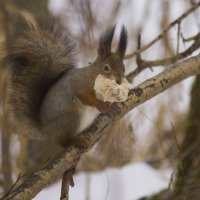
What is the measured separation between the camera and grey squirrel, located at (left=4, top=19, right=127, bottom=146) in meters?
1.43

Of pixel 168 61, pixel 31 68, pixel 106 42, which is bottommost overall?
pixel 106 42

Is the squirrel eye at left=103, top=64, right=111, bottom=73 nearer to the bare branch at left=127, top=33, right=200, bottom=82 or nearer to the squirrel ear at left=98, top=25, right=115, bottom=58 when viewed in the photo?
the squirrel ear at left=98, top=25, right=115, bottom=58

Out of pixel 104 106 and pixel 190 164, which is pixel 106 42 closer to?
pixel 104 106

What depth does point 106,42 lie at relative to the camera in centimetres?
141

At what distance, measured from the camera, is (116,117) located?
1463mm

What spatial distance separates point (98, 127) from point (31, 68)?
0.96 feet

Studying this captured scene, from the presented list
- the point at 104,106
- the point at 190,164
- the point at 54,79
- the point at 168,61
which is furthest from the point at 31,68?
the point at 190,164

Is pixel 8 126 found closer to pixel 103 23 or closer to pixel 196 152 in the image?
pixel 103 23

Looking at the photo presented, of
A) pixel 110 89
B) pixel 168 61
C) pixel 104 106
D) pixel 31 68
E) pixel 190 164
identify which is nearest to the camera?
pixel 110 89

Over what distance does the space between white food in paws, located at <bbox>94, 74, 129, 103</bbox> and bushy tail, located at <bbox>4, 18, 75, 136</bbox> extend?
8.5 inches

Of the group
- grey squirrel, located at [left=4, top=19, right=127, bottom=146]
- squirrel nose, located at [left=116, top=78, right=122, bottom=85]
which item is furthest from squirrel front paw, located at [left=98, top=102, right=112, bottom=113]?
squirrel nose, located at [left=116, top=78, right=122, bottom=85]

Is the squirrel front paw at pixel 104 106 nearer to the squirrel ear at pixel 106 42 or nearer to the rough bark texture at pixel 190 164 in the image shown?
the squirrel ear at pixel 106 42

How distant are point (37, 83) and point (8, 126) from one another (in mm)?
820

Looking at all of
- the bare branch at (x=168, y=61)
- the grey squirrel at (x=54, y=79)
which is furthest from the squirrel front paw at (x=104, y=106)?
the bare branch at (x=168, y=61)
